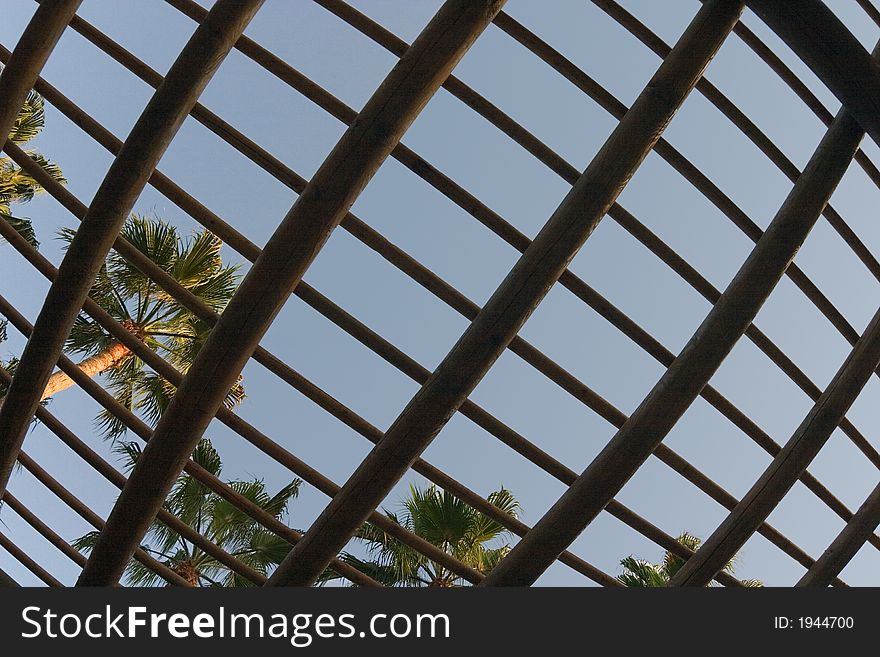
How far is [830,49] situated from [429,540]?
653cm

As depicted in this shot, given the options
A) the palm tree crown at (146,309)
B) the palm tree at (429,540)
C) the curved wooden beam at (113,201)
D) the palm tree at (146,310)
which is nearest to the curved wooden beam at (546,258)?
the curved wooden beam at (113,201)

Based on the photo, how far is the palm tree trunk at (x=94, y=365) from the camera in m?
8.45

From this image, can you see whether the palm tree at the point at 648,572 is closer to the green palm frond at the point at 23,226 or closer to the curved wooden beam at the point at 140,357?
the curved wooden beam at the point at 140,357

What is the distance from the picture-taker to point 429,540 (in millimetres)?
8836

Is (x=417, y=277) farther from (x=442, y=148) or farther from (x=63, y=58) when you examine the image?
(x=63, y=58)

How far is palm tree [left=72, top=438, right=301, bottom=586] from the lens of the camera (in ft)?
29.2

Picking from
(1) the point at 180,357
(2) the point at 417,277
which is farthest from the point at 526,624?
(1) the point at 180,357

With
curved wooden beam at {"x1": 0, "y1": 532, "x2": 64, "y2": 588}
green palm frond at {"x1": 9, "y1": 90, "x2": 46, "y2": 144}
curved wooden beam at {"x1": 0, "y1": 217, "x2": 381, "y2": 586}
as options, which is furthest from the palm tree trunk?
green palm frond at {"x1": 9, "y1": 90, "x2": 46, "y2": 144}

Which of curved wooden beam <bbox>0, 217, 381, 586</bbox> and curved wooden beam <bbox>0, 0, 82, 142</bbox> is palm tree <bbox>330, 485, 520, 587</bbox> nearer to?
curved wooden beam <bbox>0, 217, 381, 586</bbox>

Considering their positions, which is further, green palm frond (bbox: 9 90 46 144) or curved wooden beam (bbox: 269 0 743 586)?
green palm frond (bbox: 9 90 46 144)

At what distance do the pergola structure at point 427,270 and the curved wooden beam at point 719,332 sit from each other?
0.05 feet

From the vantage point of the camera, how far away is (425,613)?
3.12m

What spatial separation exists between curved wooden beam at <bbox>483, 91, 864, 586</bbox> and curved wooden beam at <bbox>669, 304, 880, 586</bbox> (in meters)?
1.57

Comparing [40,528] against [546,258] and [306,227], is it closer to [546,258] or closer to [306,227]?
[306,227]
